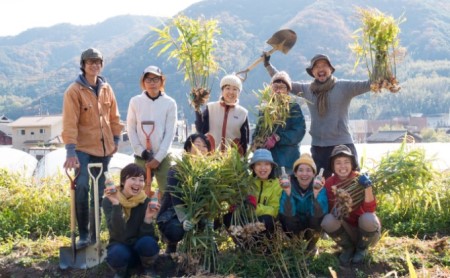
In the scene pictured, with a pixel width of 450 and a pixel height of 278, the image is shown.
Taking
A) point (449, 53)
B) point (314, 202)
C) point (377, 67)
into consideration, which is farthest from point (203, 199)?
point (449, 53)

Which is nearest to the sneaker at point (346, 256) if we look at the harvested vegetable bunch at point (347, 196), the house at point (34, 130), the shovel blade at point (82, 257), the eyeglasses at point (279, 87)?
the harvested vegetable bunch at point (347, 196)

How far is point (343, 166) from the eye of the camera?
5.16 m

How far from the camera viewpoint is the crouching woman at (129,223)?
4.80 meters

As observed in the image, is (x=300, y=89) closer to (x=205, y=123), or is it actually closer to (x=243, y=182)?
(x=205, y=123)

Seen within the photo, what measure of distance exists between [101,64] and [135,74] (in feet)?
346

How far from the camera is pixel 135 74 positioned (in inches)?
4289

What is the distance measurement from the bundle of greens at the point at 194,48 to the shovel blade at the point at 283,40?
40.4 inches

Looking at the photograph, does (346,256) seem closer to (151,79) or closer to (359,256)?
(359,256)

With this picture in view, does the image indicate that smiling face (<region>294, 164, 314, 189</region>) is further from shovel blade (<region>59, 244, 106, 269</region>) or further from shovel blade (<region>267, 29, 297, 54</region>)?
shovel blade (<region>267, 29, 297, 54</region>)

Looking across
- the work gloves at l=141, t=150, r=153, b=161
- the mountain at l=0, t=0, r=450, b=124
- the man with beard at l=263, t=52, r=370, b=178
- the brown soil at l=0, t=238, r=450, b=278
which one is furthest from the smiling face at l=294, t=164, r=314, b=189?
the mountain at l=0, t=0, r=450, b=124

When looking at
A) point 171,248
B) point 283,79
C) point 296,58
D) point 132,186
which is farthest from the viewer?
point 296,58

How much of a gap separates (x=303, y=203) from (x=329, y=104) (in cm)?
125

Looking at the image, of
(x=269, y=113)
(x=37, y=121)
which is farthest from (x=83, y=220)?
(x=37, y=121)

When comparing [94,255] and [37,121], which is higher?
[37,121]
